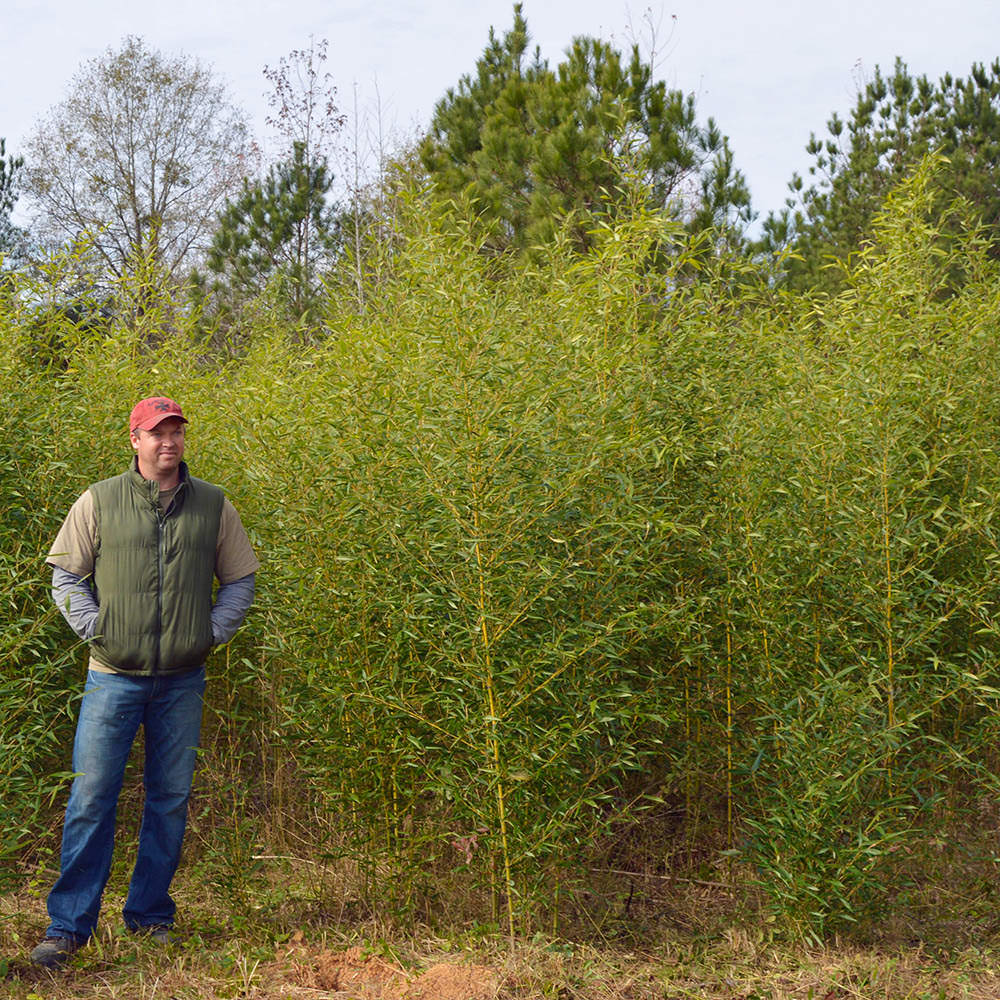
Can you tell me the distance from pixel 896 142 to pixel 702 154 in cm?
484

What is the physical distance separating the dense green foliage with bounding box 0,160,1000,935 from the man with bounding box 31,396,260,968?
0.21 m

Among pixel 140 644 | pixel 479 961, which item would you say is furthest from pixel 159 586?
pixel 479 961

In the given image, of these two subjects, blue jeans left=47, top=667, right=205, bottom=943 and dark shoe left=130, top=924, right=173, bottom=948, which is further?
dark shoe left=130, top=924, right=173, bottom=948

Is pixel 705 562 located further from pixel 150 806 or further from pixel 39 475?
pixel 39 475

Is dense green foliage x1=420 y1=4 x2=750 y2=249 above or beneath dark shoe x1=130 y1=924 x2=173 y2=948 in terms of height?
above

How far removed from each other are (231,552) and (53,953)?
1.34 metres

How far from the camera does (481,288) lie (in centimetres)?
352

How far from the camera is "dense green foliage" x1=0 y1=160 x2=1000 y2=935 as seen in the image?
320 cm

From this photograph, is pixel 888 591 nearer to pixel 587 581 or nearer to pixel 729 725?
pixel 729 725

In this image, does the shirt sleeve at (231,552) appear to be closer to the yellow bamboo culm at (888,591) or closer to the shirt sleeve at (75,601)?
the shirt sleeve at (75,601)

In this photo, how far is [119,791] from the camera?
3.21 metres

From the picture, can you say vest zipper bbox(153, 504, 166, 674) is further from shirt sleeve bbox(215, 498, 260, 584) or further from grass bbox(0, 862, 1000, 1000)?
grass bbox(0, 862, 1000, 1000)

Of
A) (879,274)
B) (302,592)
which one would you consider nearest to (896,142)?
(879,274)

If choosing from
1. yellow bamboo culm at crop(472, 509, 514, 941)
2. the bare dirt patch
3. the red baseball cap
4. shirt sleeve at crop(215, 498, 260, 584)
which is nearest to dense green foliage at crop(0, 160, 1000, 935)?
yellow bamboo culm at crop(472, 509, 514, 941)
